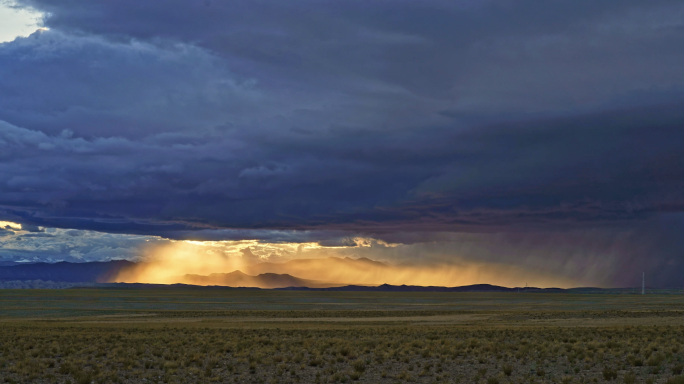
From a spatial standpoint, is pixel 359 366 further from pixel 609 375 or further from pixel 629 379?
pixel 629 379

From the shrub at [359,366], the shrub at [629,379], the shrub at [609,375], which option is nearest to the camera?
the shrub at [629,379]

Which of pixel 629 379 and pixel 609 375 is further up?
pixel 629 379

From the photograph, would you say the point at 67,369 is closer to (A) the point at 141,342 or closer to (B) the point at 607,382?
(A) the point at 141,342

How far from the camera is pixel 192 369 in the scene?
24.0m

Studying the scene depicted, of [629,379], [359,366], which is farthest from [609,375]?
[359,366]

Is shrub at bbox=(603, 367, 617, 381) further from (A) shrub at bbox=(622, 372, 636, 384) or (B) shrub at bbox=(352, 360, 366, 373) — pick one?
(B) shrub at bbox=(352, 360, 366, 373)

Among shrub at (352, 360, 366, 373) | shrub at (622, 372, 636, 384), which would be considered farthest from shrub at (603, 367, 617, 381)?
shrub at (352, 360, 366, 373)

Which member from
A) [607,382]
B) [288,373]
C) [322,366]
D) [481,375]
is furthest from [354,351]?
[607,382]

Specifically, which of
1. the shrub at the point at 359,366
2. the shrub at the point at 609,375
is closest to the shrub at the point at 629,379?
the shrub at the point at 609,375

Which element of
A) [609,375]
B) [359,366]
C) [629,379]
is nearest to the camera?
[629,379]

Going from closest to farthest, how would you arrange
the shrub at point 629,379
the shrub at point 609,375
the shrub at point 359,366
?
the shrub at point 629,379
the shrub at point 609,375
the shrub at point 359,366

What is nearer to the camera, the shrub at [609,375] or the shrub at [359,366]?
the shrub at [609,375]

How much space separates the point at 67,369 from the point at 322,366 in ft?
35.1

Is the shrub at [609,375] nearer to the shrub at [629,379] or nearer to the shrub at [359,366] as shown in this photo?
the shrub at [629,379]
